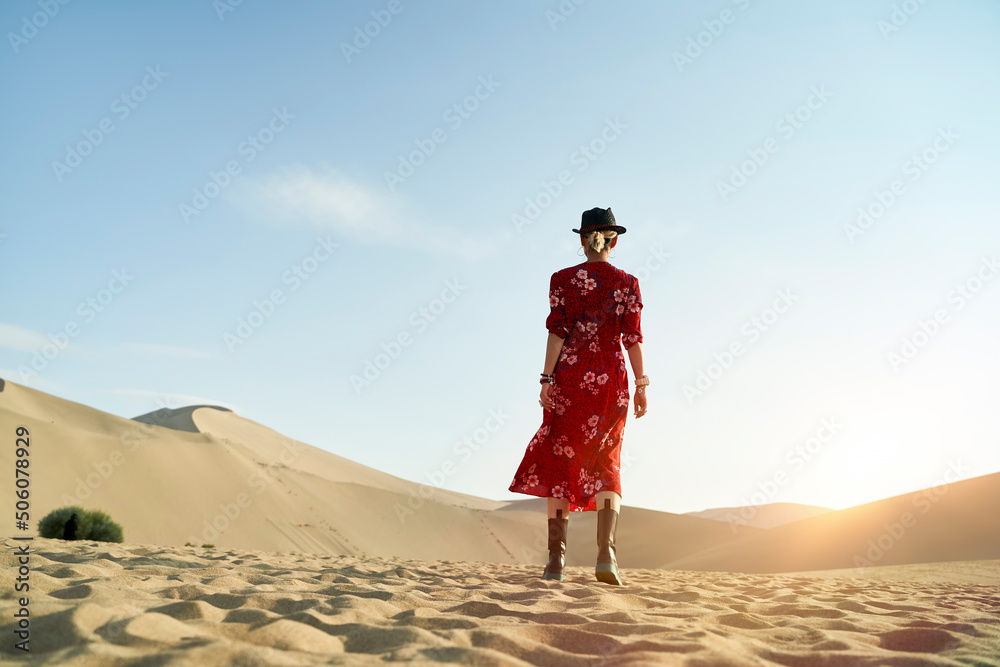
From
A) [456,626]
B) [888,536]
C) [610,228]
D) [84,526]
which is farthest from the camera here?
[888,536]

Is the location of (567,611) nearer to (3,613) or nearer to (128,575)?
(3,613)

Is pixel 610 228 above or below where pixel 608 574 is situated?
above

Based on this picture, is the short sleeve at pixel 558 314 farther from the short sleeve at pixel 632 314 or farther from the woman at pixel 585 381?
the short sleeve at pixel 632 314

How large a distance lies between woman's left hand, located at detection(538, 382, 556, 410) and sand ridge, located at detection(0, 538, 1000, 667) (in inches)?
57.9

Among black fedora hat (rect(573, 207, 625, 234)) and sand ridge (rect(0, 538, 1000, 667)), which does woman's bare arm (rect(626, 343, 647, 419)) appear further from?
sand ridge (rect(0, 538, 1000, 667))

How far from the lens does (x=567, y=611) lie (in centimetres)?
284

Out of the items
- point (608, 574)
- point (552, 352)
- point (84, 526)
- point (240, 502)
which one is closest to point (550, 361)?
point (552, 352)

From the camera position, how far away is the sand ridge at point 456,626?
2035 millimetres

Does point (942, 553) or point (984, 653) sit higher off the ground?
point (942, 553)

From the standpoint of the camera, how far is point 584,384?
4.82 metres

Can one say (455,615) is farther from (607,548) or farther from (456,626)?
(607,548)

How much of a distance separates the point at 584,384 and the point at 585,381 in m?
0.02

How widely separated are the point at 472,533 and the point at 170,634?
22011 millimetres

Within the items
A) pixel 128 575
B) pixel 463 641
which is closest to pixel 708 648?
pixel 463 641
